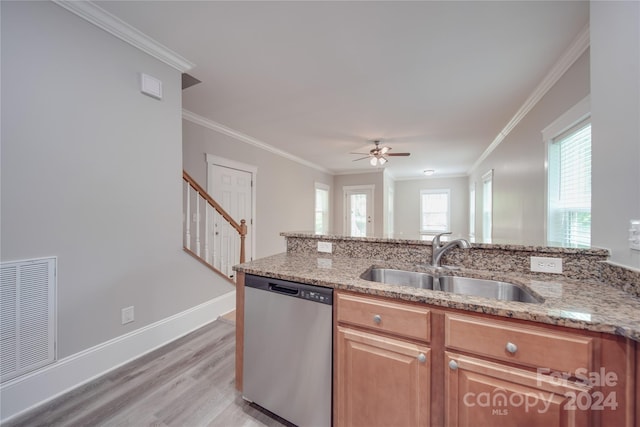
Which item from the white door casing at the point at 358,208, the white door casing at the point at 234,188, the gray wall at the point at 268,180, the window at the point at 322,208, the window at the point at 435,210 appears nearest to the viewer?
the gray wall at the point at 268,180

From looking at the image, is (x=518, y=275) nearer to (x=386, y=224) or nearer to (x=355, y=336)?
(x=355, y=336)

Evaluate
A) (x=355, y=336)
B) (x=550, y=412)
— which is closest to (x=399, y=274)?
(x=355, y=336)

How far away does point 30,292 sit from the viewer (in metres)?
1.45

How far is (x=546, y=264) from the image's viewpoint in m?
1.29

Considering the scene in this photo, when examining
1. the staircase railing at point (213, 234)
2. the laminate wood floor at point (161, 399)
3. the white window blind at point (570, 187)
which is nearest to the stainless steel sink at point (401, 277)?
the laminate wood floor at point (161, 399)

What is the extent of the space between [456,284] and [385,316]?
56 cm

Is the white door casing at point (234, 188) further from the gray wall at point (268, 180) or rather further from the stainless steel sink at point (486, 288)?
the stainless steel sink at point (486, 288)

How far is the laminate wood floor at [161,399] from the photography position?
1410 mm

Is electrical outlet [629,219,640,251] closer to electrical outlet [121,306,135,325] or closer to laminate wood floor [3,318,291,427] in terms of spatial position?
laminate wood floor [3,318,291,427]

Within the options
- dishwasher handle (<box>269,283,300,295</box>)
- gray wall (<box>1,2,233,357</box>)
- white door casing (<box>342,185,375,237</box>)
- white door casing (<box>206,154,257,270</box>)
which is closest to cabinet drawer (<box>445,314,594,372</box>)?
dishwasher handle (<box>269,283,300,295</box>)

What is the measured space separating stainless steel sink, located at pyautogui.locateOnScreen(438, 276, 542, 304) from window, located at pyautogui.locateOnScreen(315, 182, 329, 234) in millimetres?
5191

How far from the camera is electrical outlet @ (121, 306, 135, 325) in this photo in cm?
191

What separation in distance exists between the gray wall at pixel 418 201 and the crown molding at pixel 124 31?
6.59m

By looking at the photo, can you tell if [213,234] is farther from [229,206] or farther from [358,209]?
[358,209]
